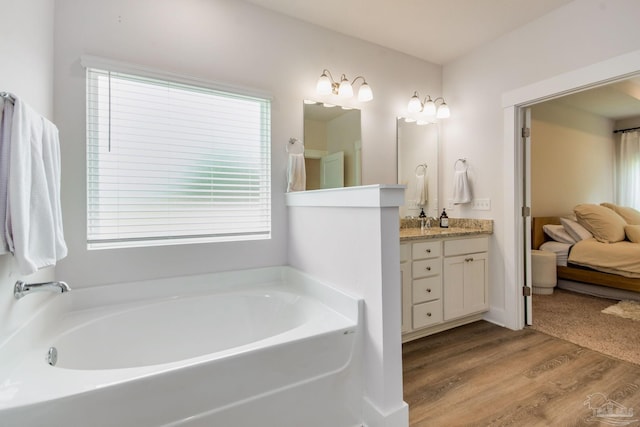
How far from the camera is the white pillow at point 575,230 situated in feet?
12.3

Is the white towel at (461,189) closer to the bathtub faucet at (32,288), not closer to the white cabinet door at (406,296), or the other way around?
the white cabinet door at (406,296)

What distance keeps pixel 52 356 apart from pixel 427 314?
7.58 feet

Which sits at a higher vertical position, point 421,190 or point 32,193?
point 421,190

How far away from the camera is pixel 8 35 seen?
1.16 metres

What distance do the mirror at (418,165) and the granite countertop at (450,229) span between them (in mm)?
118

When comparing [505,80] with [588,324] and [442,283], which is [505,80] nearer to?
[442,283]

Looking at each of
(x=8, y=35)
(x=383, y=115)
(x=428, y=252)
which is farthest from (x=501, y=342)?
(x=8, y=35)

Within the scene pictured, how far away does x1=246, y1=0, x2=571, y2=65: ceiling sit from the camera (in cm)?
220

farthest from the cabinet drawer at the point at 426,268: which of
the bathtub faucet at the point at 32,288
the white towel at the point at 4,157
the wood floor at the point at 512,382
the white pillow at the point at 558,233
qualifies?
the white pillow at the point at 558,233

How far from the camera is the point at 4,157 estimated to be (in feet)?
3.38

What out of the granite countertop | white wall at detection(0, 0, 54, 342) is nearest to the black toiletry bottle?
the granite countertop

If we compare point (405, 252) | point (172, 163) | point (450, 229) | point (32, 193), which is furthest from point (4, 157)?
point (450, 229)

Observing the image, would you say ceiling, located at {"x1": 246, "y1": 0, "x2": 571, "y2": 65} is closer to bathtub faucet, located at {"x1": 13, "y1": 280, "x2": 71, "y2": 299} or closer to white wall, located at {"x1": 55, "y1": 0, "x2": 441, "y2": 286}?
white wall, located at {"x1": 55, "y1": 0, "x2": 441, "y2": 286}

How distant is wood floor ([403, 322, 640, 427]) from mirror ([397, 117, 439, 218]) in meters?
1.27
